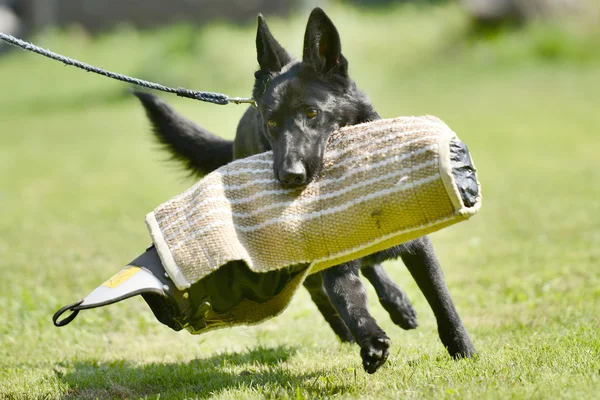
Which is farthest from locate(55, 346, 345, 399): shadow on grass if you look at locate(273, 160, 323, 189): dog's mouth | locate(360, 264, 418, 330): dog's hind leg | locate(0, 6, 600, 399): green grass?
locate(273, 160, 323, 189): dog's mouth

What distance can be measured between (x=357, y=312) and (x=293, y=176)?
650mm

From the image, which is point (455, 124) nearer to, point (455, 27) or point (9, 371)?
point (455, 27)

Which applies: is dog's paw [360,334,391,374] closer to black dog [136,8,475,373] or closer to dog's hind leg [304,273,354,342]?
black dog [136,8,475,373]

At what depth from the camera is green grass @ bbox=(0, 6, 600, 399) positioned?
12.0ft

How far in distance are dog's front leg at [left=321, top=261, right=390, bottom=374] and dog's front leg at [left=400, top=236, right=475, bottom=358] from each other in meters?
0.38

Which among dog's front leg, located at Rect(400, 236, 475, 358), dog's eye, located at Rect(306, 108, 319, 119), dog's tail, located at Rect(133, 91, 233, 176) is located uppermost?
dog's eye, located at Rect(306, 108, 319, 119)

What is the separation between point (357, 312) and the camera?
3318mm

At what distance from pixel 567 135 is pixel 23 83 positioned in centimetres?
1561

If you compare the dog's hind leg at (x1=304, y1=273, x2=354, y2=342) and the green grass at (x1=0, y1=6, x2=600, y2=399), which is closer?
the green grass at (x1=0, y1=6, x2=600, y2=399)

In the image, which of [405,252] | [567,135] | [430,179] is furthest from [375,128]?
[567,135]

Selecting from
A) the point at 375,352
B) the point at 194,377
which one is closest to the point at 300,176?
the point at 375,352

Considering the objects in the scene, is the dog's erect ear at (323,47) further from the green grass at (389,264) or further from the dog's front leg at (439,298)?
the green grass at (389,264)

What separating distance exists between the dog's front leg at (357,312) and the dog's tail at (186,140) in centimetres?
209

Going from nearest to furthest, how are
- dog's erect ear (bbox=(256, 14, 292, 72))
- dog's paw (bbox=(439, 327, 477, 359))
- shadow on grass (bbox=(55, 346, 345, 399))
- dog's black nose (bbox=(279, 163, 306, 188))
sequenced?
dog's black nose (bbox=(279, 163, 306, 188))
shadow on grass (bbox=(55, 346, 345, 399))
dog's paw (bbox=(439, 327, 477, 359))
dog's erect ear (bbox=(256, 14, 292, 72))
